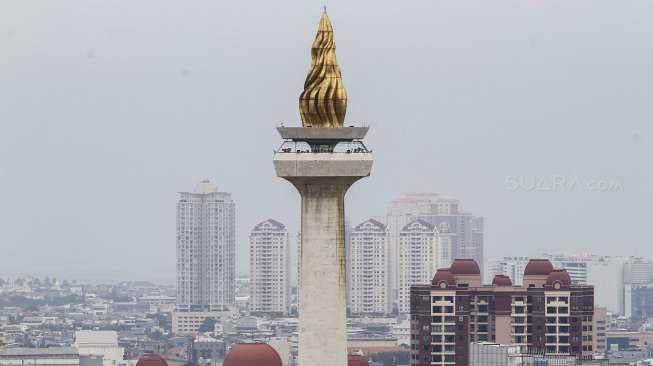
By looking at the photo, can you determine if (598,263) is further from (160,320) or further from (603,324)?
(603,324)

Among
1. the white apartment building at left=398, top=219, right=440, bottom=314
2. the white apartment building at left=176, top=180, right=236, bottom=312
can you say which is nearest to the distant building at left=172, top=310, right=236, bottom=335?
the white apartment building at left=398, top=219, right=440, bottom=314

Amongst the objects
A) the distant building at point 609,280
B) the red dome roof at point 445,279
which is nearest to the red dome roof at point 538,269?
the red dome roof at point 445,279

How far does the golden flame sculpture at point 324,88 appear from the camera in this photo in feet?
78.1

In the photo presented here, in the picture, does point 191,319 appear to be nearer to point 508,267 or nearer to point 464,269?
point 508,267

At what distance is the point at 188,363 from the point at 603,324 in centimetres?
1731

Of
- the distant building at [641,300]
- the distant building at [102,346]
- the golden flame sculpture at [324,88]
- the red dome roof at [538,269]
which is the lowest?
the distant building at [102,346]

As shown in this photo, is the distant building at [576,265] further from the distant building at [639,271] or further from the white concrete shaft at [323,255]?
the white concrete shaft at [323,255]

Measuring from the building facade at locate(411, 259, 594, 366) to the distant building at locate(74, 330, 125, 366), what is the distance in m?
37.4

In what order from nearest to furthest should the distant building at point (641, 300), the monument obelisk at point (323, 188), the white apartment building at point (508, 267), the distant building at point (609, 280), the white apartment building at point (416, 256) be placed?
1. the monument obelisk at point (323, 188)
2. the white apartment building at point (508, 267)
3. the distant building at point (609, 280)
4. the distant building at point (641, 300)
5. the white apartment building at point (416, 256)

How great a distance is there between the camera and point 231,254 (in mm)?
187125

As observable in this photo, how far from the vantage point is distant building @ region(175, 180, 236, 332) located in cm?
18350

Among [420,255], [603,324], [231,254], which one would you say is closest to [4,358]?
[603,324]

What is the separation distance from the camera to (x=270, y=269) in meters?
178

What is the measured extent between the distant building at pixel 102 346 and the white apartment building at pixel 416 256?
3480cm
